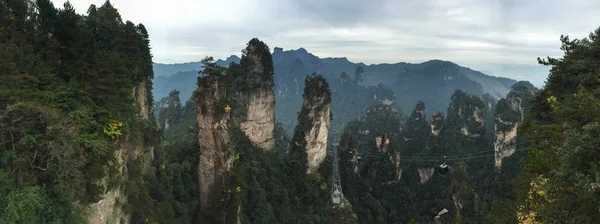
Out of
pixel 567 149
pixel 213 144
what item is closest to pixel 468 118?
pixel 213 144

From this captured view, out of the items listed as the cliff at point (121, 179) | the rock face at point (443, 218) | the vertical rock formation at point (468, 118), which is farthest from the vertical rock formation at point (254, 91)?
the vertical rock formation at point (468, 118)

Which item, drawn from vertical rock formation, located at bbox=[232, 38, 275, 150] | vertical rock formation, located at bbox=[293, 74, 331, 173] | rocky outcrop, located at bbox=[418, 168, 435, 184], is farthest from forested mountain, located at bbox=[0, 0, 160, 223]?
rocky outcrop, located at bbox=[418, 168, 435, 184]

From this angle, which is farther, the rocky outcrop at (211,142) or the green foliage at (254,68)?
the green foliage at (254,68)

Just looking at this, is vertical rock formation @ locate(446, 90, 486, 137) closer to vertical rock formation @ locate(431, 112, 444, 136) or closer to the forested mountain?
vertical rock formation @ locate(431, 112, 444, 136)

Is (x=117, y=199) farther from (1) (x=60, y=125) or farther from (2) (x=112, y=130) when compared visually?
(1) (x=60, y=125)

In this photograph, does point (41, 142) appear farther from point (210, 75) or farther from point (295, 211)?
point (295, 211)

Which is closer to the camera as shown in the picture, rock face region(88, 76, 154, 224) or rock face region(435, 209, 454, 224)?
rock face region(88, 76, 154, 224)

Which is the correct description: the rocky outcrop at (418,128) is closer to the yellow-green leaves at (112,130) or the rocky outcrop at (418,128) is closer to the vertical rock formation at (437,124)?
the vertical rock formation at (437,124)
